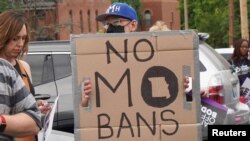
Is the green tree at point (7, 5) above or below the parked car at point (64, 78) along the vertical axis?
above

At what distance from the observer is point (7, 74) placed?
3.22 m

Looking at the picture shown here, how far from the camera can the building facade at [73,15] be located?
20.5 m

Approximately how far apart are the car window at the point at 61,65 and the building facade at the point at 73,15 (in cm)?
104

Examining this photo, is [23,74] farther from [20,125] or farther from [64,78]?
[64,78]

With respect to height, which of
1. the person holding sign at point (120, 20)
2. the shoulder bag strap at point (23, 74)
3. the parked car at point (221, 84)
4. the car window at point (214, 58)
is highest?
the person holding sign at point (120, 20)

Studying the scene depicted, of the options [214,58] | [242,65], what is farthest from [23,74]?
[242,65]

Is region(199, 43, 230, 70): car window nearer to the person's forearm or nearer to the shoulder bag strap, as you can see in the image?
the shoulder bag strap

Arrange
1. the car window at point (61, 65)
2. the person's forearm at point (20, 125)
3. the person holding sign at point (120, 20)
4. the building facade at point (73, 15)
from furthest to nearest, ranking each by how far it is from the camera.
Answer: the building facade at point (73, 15), the car window at point (61, 65), the person holding sign at point (120, 20), the person's forearm at point (20, 125)

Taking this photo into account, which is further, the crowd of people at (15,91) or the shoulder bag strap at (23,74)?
the shoulder bag strap at (23,74)

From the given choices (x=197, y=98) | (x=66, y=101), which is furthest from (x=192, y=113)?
(x=66, y=101)

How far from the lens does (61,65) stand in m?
7.76

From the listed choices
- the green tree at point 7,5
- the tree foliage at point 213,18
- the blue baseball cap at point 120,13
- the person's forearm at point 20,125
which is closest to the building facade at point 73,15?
the green tree at point 7,5

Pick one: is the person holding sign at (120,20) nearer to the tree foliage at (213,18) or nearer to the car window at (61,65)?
the car window at (61,65)

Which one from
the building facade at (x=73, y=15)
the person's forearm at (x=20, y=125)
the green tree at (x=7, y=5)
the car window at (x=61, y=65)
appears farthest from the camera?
the building facade at (x=73, y=15)
